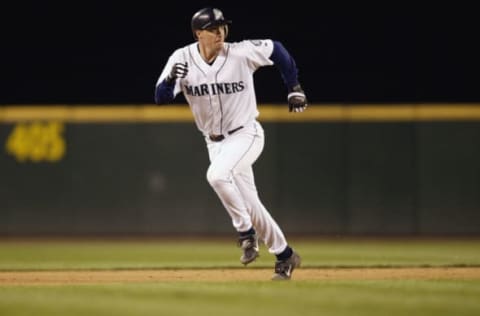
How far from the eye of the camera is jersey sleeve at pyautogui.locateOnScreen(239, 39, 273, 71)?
6934mm

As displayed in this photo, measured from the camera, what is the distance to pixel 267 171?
560 inches

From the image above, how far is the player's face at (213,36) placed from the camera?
6.88 metres

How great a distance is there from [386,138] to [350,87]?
120 inches

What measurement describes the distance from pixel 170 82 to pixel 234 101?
46cm

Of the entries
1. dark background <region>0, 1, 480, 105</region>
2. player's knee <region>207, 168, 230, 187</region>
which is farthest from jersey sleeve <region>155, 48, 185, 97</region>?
dark background <region>0, 1, 480, 105</region>

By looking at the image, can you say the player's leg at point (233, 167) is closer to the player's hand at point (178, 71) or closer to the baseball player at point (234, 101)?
the baseball player at point (234, 101)

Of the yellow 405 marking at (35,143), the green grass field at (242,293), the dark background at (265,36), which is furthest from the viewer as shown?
the dark background at (265,36)

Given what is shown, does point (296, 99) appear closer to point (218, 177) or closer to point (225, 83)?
point (225, 83)

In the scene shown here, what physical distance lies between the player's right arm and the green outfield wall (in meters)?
7.30

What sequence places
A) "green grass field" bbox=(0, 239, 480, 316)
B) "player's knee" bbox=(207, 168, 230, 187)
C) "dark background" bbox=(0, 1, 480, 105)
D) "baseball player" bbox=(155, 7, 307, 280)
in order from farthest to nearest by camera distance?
"dark background" bbox=(0, 1, 480, 105) → "baseball player" bbox=(155, 7, 307, 280) → "player's knee" bbox=(207, 168, 230, 187) → "green grass field" bbox=(0, 239, 480, 316)

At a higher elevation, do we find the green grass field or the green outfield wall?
the green grass field

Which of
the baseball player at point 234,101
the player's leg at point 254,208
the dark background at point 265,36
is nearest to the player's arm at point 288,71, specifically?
the baseball player at point 234,101

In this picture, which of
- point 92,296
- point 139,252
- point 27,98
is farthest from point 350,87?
point 92,296

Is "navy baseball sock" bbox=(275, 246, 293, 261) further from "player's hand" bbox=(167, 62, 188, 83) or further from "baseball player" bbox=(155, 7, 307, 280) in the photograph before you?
"player's hand" bbox=(167, 62, 188, 83)
